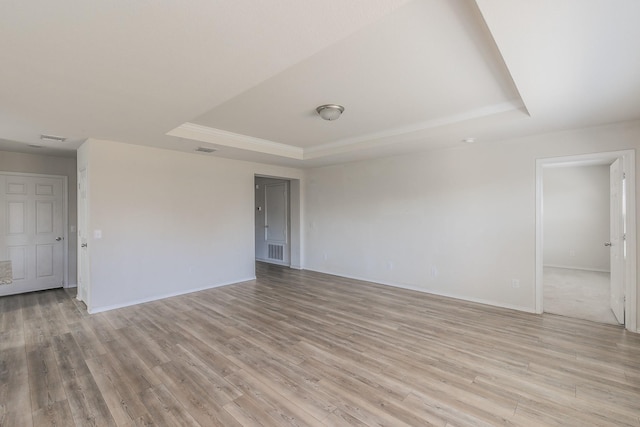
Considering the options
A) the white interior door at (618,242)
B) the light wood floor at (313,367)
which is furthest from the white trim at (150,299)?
the white interior door at (618,242)

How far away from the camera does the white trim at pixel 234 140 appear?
400cm

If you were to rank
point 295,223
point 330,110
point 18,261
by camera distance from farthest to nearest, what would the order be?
point 295,223 → point 18,261 → point 330,110

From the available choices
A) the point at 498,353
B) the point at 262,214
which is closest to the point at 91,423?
the point at 498,353

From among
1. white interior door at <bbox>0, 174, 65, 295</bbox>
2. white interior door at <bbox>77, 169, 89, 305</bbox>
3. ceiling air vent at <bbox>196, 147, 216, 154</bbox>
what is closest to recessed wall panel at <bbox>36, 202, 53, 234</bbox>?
white interior door at <bbox>0, 174, 65, 295</bbox>

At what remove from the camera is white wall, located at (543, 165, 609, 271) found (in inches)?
256

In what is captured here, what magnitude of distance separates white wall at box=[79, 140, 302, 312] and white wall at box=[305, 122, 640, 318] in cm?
206

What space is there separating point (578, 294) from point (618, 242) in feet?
5.45

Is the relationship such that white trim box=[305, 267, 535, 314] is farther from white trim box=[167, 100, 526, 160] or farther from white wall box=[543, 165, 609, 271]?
white wall box=[543, 165, 609, 271]

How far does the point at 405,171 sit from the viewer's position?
5.24 m

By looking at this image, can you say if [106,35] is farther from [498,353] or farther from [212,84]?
[498,353]

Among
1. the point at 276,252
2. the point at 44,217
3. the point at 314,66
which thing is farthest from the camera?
the point at 276,252

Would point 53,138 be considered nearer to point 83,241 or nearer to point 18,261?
point 83,241

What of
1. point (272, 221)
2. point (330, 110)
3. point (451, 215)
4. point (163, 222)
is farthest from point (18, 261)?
point (451, 215)

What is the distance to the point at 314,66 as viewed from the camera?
239cm
